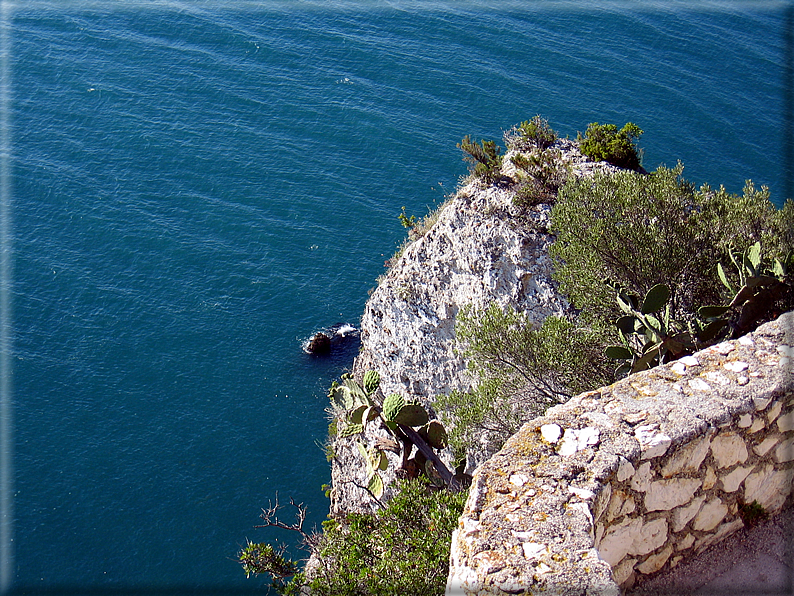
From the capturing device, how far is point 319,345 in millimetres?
41125

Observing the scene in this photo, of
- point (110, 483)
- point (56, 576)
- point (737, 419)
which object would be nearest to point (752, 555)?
point (737, 419)

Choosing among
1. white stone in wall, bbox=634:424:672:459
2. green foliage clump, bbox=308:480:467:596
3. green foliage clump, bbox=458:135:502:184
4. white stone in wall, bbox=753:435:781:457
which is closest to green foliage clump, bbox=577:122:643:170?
green foliage clump, bbox=458:135:502:184

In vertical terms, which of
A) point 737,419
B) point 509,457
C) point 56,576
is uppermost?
point 737,419

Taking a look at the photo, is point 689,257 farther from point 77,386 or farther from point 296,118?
point 296,118

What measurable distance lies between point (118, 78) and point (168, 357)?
34391 mm

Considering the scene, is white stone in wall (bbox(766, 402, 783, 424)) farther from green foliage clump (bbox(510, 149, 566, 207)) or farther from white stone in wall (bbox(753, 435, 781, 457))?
green foliage clump (bbox(510, 149, 566, 207))

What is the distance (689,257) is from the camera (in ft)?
44.7

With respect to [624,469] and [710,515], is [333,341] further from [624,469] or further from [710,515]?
[624,469]

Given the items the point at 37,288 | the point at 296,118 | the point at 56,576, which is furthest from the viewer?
the point at 296,118

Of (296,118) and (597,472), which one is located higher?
(597,472)

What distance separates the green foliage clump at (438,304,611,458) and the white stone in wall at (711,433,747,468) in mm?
5638

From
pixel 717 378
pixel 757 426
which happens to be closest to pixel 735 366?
pixel 717 378

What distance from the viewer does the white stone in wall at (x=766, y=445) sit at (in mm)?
7160

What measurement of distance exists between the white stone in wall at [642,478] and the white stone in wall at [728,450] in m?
0.83
